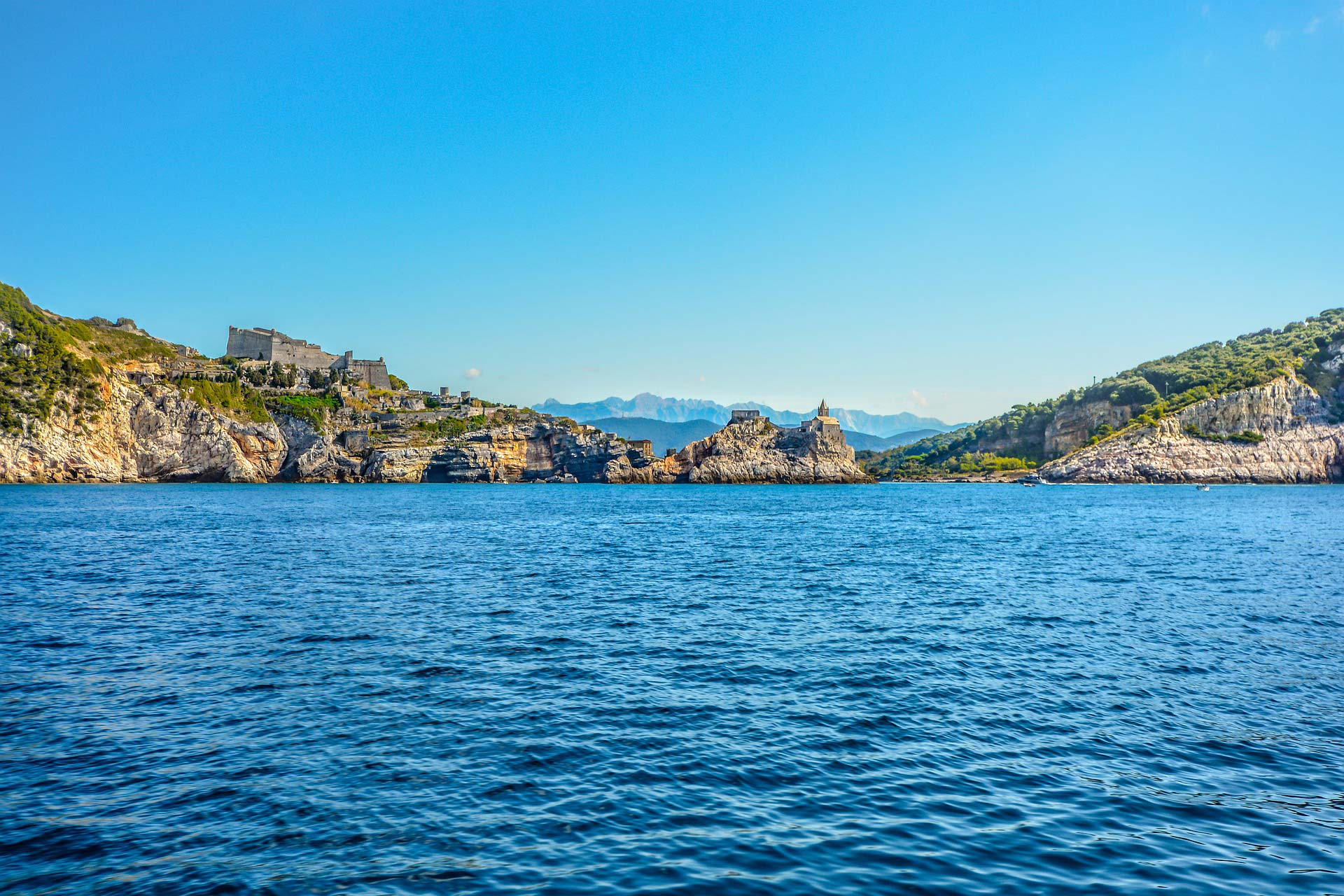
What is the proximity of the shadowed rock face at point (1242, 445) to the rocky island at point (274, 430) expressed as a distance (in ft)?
204

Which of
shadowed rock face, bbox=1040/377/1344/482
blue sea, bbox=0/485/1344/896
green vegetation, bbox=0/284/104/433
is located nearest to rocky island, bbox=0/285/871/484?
green vegetation, bbox=0/284/104/433

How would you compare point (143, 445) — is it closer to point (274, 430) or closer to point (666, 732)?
point (274, 430)

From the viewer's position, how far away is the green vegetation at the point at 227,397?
141750 mm

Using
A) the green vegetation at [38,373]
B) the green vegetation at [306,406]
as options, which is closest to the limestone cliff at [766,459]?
the green vegetation at [306,406]

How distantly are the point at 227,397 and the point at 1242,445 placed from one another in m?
212

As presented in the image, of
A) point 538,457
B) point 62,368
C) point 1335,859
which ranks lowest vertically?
point 1335,859

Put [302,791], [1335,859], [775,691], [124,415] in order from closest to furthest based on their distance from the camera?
[1335,859]
[302,791]
[775,691]
[124,415]

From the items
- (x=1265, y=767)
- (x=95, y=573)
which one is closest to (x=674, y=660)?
(x=1265, y=767)

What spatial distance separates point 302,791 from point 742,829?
6.87 meters

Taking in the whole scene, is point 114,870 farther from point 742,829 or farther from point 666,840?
point 742,829

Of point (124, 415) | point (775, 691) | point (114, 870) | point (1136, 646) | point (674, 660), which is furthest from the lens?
point (124, 415)

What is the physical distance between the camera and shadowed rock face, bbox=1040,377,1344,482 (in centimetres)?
15812

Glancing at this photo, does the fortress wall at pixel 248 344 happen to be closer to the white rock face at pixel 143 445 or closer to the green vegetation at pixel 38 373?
the white rock face at pixel 143 445

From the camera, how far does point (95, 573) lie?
3306 centimetres
